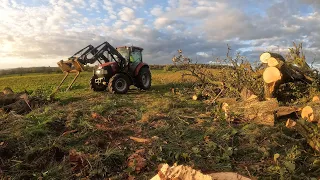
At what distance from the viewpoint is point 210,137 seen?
234 inches

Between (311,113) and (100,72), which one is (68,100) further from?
(311,113)

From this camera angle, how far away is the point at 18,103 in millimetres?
9266

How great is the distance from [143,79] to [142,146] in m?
7.89

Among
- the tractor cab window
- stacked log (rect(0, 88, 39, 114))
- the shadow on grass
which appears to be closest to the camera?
stacked log (rect(0, 88, 39, 114))

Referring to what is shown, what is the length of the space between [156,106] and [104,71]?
408 cm

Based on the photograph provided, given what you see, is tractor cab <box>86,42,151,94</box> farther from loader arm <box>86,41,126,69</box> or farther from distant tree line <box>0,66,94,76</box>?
distant tree line <box>0,66,94,76</box>

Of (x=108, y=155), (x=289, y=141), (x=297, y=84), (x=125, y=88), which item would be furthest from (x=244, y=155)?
(x=125, y=88)

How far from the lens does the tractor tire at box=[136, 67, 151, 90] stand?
13011 mm

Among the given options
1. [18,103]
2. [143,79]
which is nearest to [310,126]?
[18,103]

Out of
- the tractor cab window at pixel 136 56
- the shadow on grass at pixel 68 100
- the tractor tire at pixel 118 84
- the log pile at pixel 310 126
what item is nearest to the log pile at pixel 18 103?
the shadow on grass at pixel 68 100

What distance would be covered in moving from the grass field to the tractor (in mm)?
4253

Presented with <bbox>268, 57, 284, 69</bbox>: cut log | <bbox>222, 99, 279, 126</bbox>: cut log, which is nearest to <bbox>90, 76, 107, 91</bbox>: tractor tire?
<bbox>222, 99, 279, 126</bbox>: cut log

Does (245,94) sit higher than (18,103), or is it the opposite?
(245,94)

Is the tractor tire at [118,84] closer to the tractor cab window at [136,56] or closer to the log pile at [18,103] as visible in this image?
the tractor cab window at [136,56]
